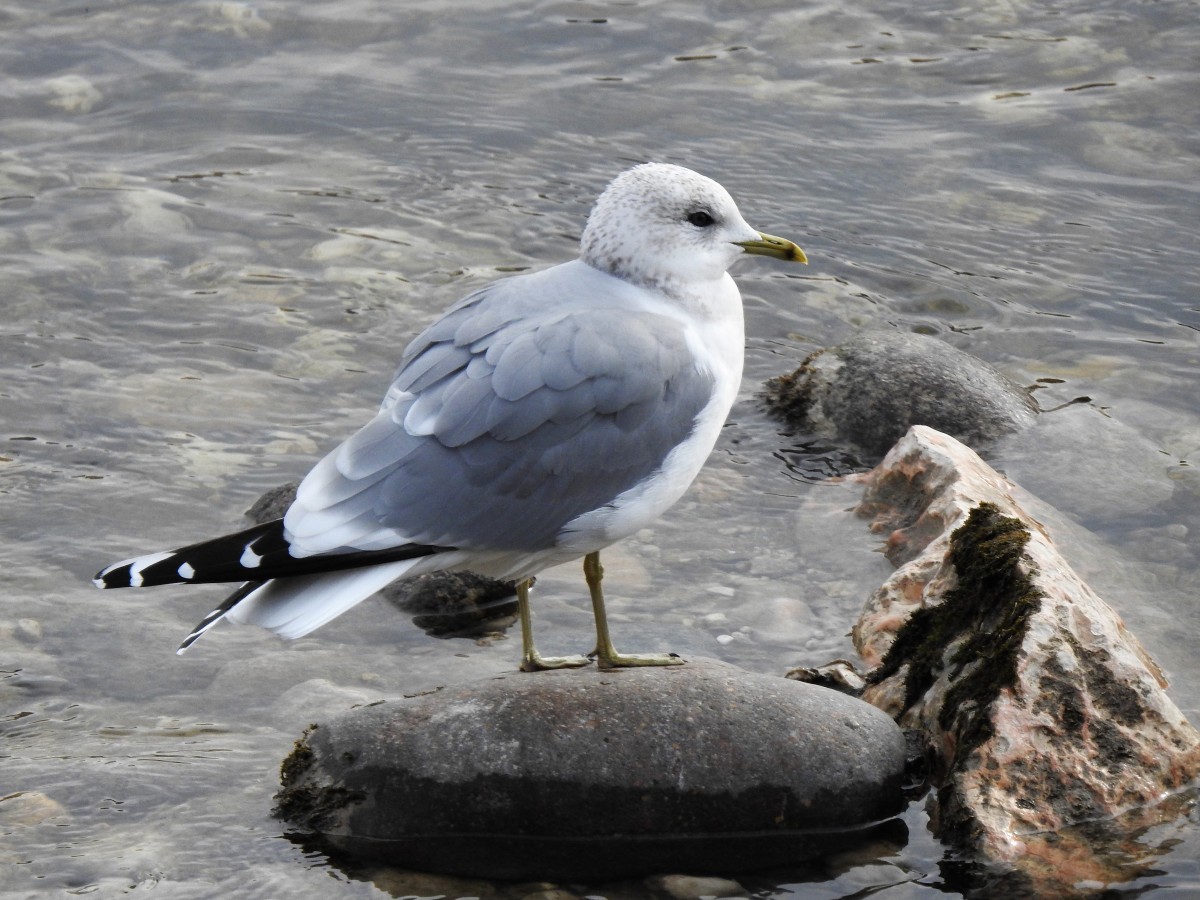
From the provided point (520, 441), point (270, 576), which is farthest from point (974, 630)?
point (270, 576)

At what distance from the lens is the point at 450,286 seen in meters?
8.59

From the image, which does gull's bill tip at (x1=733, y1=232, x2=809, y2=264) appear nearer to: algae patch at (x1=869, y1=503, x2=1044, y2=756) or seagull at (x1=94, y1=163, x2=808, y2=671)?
Result: seagull at (x1=94, y1=163, x2=808, y2=671)

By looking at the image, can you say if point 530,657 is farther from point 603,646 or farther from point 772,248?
point 772,248

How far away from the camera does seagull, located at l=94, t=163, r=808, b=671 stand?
13.6 feet

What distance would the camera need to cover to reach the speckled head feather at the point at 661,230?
4.78m

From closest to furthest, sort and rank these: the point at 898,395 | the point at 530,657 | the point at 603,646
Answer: the point at 603,646 → the point at 530,657 → the point at 898,395

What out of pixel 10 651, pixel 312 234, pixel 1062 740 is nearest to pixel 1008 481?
pixel 1062 740

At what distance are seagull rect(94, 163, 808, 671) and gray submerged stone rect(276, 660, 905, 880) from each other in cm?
53

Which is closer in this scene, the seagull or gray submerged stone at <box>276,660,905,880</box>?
the seagull

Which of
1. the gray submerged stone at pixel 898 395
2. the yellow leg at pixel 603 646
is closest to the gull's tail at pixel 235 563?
the yellow leg at pixel 603 646

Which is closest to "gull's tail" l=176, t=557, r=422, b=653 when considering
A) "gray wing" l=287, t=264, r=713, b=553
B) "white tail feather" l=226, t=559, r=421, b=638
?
"white tail feather" l=226, t=559, r=421, b=638

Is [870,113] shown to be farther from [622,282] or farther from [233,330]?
[622,282]

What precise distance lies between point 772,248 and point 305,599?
194 cm

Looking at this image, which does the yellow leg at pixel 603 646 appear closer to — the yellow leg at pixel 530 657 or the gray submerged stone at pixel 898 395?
the yellow leg at pixel 530 657
